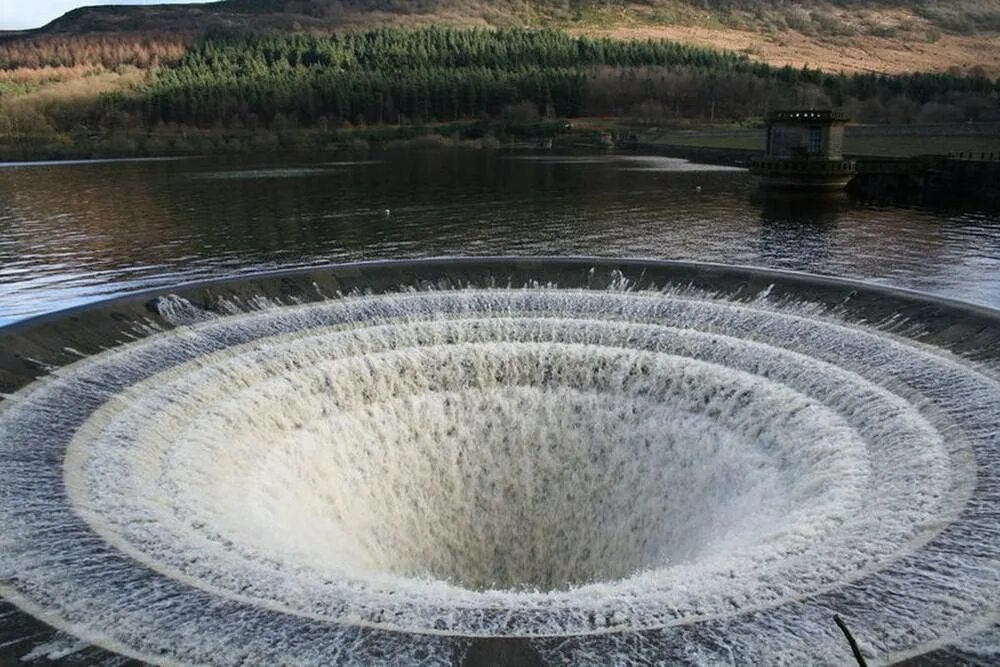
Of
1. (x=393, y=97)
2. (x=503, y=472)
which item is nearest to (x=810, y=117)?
(x=503, y=472)

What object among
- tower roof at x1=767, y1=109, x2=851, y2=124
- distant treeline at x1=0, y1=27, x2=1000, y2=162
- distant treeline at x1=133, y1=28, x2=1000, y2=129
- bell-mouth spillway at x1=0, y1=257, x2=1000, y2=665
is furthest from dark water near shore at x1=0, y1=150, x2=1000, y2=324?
distant treeline at x1=133, y1=28, x2=1000, y2=129

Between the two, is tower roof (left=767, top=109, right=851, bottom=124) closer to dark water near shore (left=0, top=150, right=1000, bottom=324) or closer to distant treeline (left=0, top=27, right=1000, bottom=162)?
dark water near shore (left=0, top=150, right=1000, bottom=324)

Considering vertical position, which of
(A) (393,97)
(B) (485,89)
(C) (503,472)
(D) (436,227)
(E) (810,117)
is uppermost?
(B) (485,89)

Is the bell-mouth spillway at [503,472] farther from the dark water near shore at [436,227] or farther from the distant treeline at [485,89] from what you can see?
the distant treeline at [485,89]

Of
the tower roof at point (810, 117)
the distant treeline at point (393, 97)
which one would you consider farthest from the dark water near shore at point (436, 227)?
the distant treeline at point (393, 97)

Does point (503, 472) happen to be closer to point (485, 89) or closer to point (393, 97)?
point (393, 97)
